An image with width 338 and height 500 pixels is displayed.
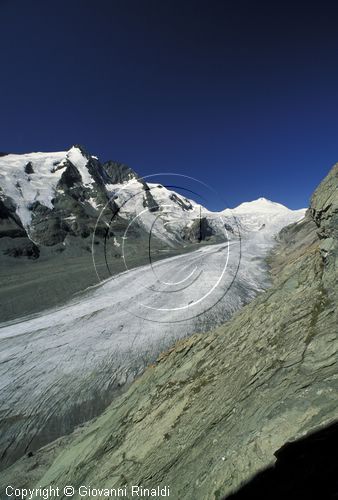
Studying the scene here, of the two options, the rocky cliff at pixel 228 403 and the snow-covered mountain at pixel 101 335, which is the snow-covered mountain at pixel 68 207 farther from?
the rocky cliff at pixel 228 403

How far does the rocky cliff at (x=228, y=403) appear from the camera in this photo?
5.64 m

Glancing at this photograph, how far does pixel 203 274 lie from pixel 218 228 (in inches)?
4381

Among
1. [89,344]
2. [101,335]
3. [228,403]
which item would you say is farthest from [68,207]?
[228,403]

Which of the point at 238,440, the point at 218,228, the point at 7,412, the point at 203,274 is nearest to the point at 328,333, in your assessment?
the point at 238,440

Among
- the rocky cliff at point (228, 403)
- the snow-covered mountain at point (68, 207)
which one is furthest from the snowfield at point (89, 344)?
the snow-covered mountain at point (68, 207)

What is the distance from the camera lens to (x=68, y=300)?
3484 centimetres

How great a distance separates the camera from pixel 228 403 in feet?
25.0

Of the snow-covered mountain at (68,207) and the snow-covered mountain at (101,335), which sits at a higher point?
the snow-covered mountain at (68,207)

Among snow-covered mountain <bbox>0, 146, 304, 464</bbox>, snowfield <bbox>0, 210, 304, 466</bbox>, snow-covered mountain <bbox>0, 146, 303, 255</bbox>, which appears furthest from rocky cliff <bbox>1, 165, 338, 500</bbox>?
snow-covered mountain <bbox>0, 146, 303, 255</bbox>

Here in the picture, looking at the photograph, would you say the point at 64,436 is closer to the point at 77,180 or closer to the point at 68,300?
the point at 68,300

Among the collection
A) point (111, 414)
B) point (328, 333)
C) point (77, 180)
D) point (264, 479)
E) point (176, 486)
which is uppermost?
point (77, 180)

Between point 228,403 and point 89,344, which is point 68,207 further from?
point 228,403

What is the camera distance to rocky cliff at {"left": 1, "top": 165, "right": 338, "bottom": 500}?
5645 millimetres

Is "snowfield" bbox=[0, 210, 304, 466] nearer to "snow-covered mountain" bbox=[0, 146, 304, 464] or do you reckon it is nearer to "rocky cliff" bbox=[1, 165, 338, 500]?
"snow-covered mountain" bbox=[0, 146, 304, 464]
